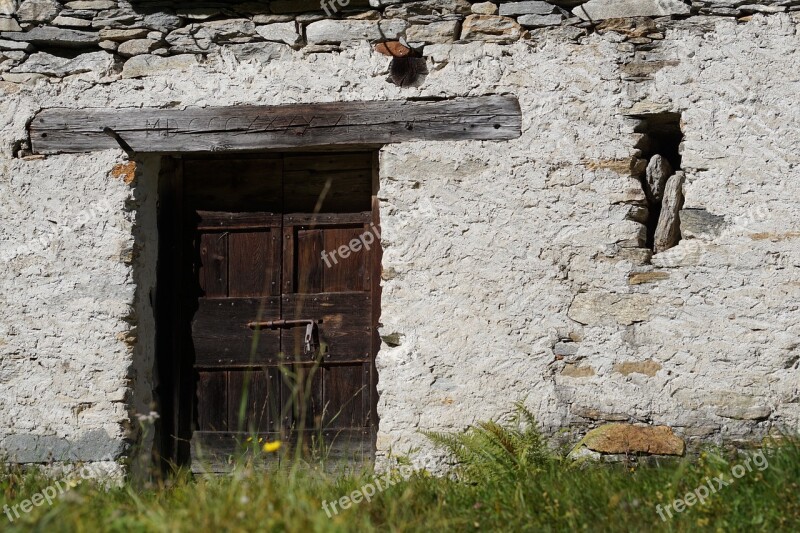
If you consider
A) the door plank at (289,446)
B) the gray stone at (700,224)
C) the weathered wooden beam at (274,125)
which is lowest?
the door plank at (289,446)

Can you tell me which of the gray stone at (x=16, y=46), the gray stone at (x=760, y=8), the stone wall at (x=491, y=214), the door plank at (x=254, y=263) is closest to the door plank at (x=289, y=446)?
the stone wall at (x=491, y=214)

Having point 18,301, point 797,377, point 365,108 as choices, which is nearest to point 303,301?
point 365,108

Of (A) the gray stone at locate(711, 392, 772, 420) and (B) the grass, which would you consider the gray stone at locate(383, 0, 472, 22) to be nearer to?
(B) the grass

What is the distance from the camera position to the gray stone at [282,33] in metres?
4.13

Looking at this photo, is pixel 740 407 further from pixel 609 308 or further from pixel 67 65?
pixel 67 65

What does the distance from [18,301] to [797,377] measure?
3802 millimetres

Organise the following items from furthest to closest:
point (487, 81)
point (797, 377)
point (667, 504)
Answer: point (487, 81), point (797, 377), point (667, 504)

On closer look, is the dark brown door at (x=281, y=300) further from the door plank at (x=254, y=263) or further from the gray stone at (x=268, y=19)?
the gray stone at (x=268, y=19)

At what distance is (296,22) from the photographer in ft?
13.6

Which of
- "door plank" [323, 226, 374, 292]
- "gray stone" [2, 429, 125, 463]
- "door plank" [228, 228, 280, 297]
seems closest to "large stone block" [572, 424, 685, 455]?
"door plank" [323, 226, 374, 292]

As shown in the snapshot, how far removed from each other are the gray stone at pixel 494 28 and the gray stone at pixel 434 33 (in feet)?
0.29

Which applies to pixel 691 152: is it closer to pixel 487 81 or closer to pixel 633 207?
pixel 633 207

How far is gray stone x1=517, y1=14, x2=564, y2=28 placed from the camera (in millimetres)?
4023

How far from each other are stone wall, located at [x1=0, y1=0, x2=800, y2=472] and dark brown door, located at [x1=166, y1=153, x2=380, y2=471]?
0.34m
